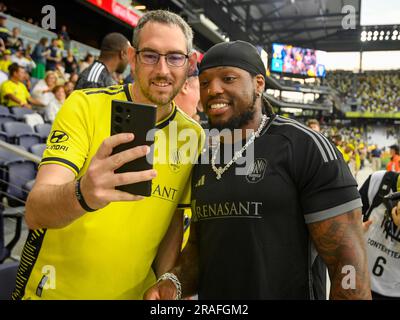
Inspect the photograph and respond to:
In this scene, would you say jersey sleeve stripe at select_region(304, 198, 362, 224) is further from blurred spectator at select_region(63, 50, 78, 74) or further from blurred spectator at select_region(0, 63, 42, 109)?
blurred spectator at select_region(63, 50, 78, 74)

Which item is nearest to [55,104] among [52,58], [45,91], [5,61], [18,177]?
[45,91]

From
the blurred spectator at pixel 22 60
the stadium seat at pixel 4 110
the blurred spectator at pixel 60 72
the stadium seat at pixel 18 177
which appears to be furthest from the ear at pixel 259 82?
the blurred spectator at pixel 22 60

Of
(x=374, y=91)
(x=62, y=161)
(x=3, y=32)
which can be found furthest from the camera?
(x=374, y=91)

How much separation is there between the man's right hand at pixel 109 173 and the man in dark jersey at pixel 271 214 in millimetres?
521

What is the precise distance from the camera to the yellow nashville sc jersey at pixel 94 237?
1446mm

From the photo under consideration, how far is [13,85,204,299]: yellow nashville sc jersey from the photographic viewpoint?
1.45 meters

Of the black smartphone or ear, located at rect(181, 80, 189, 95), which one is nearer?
the black smartphone

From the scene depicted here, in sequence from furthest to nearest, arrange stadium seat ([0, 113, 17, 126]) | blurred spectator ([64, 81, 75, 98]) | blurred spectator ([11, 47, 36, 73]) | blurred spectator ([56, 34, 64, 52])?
blurred spectator ([56, 34, 64, 52]) < blurred spectator ([11, 47, 36, 73]) < blurred spectator ([64, 81, 75, 98]) < stadium seat ([0, 113, 17, 126])

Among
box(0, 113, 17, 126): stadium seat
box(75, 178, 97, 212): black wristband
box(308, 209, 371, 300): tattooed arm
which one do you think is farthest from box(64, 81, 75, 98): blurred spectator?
box(308, 209, 371, 300): tattooed arm

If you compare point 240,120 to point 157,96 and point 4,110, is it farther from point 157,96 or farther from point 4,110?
point 4,110

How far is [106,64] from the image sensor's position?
159 inches

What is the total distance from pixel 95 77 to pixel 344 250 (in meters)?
3.17

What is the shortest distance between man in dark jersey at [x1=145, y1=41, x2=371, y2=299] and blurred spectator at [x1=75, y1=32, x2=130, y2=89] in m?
2.53

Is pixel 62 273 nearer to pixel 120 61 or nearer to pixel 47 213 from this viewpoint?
pixel 47 213
